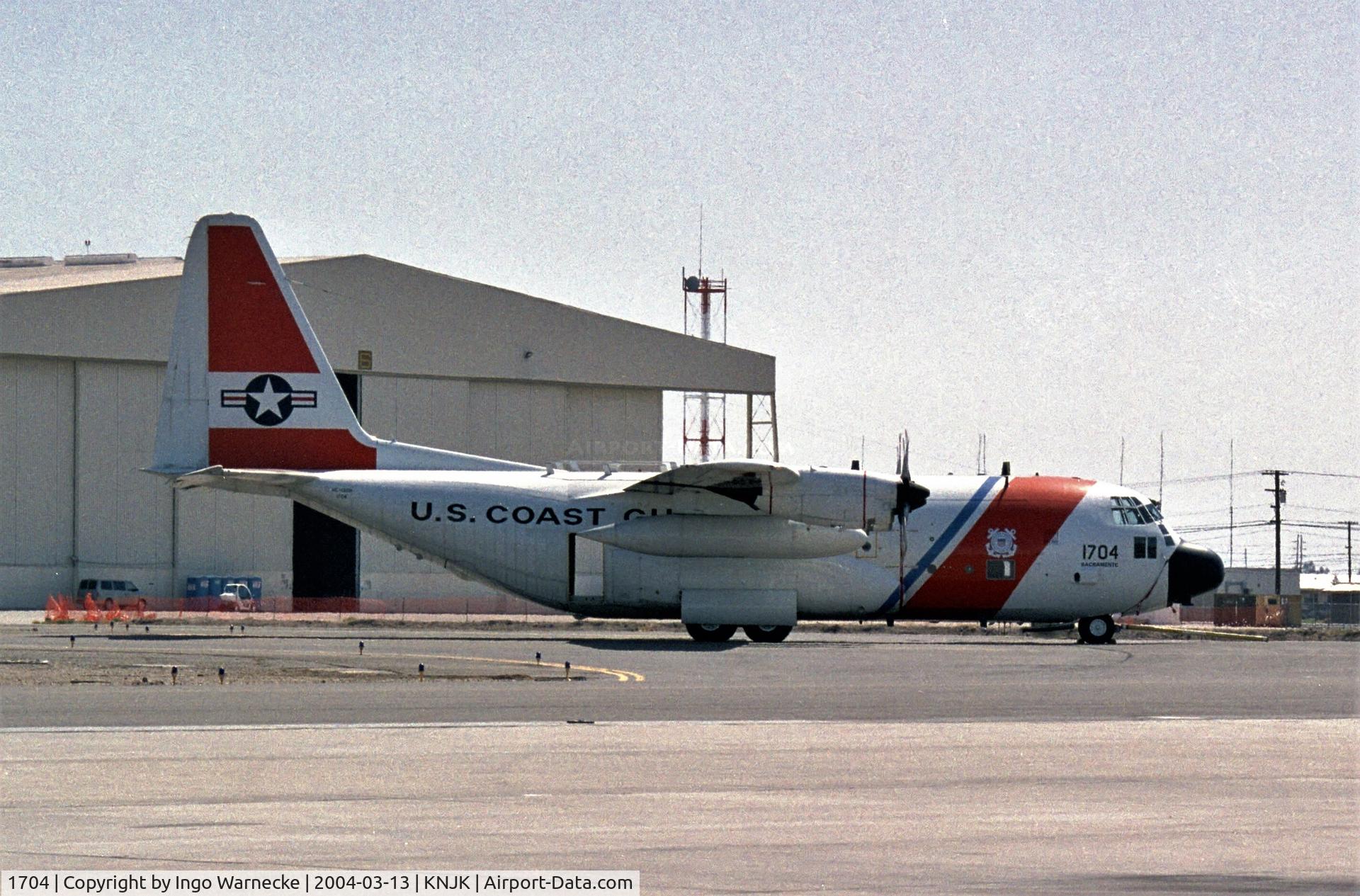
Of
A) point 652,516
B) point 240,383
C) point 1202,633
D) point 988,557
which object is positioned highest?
point 240,383

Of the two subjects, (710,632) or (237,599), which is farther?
(237,599)

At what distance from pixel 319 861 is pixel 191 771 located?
4.44 meters

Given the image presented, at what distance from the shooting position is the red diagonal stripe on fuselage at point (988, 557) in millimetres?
36344

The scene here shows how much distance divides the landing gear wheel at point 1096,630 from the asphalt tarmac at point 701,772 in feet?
34.2

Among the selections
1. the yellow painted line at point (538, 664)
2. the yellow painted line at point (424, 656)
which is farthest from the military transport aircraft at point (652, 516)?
the yellow painted line at point (538, 664)

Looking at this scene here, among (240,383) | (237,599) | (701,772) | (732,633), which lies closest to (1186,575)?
(732,633)

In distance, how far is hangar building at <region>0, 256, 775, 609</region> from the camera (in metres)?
59.0

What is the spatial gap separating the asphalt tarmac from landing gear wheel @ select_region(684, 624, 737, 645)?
326 inches

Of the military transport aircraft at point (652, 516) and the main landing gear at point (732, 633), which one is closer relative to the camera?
the military transport aircraft at point (652, 516)

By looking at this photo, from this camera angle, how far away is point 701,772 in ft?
46.0

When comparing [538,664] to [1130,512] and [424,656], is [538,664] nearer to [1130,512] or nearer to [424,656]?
[424,656]

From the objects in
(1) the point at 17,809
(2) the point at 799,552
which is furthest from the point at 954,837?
(2) the point at 799,552

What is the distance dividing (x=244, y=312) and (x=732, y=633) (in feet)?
42.9

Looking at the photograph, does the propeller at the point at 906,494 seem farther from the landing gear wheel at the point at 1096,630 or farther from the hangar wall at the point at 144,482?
the hangar wall at the point at 144,482
